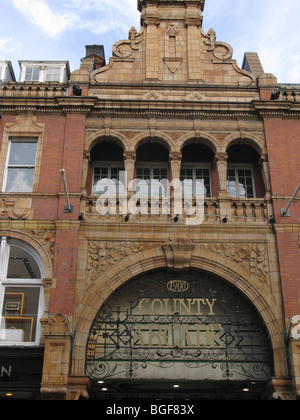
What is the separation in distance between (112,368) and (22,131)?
27.0 feet

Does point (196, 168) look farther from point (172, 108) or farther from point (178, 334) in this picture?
point (178, 334)

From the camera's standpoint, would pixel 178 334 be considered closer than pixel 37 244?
Yes

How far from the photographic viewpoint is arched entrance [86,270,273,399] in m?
14.8

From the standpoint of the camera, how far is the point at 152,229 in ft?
52.7

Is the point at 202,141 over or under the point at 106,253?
over

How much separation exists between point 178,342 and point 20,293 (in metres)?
4.77

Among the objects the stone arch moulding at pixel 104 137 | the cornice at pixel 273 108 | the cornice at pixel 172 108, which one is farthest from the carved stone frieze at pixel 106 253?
the cornice at pixel 273 108

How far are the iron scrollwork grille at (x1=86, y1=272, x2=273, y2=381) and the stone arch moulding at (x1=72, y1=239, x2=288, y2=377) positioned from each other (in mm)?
437

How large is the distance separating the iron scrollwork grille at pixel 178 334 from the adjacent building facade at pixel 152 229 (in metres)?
0.04

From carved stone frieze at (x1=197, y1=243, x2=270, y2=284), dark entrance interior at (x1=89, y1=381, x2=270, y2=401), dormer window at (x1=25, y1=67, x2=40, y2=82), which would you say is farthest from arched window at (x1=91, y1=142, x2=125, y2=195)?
dark entrance interior at (x1=89, y1=381, x2=270, y2=401)

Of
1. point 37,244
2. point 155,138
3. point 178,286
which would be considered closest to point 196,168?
point 155,138

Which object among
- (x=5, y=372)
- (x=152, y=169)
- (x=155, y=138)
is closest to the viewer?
(x=5, y=372)
